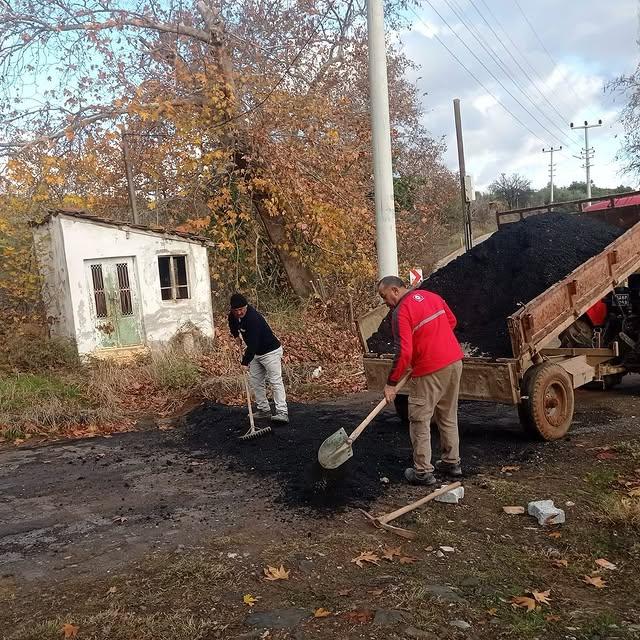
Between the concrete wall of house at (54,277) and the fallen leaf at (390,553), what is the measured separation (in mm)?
8844

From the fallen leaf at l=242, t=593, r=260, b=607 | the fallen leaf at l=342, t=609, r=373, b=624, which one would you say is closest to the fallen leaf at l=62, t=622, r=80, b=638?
the fallen leaf at l=242, t=593, r=260, b=607

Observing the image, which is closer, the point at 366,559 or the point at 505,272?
the point at 366,559

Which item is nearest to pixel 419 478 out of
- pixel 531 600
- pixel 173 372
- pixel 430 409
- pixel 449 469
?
pixel 449 469

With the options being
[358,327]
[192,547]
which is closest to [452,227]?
[358,327]

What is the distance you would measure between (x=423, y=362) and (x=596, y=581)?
222cm

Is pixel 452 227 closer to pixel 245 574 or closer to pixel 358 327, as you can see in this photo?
pixel 358 327

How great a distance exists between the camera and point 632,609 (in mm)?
3469

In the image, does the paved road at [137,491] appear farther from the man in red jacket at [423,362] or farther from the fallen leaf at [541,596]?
the fallen leaf at [541,596]

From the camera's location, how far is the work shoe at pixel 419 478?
5.49 m

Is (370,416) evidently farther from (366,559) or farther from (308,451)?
(308,451)

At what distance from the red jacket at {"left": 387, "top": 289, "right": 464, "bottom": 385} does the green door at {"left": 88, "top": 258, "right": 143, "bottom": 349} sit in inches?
308

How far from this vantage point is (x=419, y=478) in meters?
5.52

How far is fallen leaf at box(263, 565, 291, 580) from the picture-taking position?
3973mm

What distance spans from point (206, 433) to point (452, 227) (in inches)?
1016
